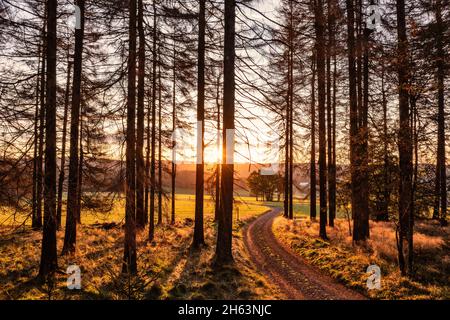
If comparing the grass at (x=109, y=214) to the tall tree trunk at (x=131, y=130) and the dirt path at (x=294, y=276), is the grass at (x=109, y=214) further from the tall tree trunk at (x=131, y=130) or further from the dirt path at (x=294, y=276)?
the dirt path at (x=294, y=276)

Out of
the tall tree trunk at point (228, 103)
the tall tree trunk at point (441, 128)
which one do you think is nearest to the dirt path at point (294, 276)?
the tall tree trunk at point (228, 103)

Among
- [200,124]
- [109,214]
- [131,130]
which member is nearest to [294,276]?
[109,214]

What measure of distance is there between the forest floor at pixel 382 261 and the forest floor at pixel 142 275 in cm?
247

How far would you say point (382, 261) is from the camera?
949 cm

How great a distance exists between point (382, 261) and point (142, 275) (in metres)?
7.87

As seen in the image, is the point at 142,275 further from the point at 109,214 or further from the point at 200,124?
the point at 200,124

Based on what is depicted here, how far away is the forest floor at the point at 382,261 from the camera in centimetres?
723

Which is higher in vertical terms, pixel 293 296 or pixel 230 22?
pixel 230 22

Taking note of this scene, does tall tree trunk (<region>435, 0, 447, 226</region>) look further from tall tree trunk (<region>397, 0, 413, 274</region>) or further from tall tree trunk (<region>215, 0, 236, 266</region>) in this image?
tall tree trunk (<region>215, 0, 236, 266</region>)
